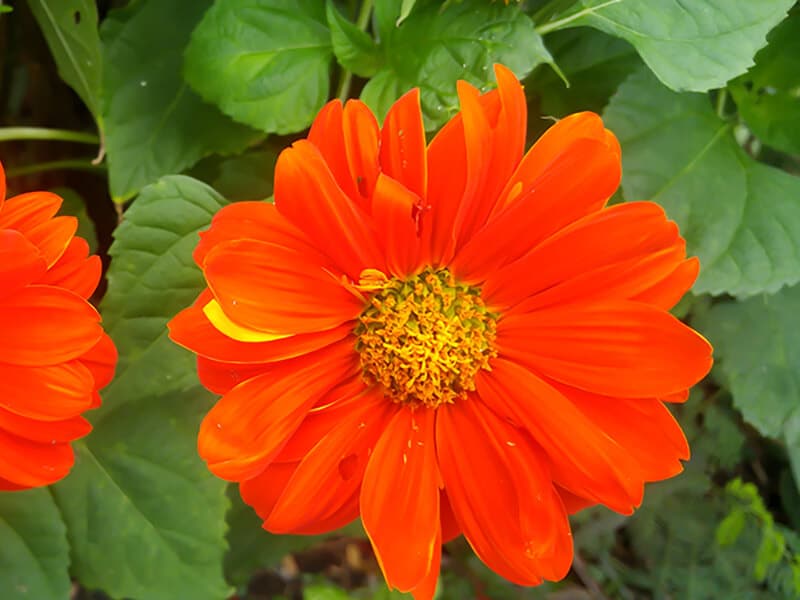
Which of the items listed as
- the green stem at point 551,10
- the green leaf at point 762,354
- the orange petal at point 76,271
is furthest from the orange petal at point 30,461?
the green leaf at point 762,354

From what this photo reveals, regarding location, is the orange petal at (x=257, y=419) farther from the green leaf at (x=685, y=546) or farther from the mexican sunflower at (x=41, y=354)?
the green leaf at (x=685, y=546)

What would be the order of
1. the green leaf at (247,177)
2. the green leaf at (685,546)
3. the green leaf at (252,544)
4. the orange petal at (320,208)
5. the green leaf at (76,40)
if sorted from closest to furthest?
1. the orange petal at (320,208)
2. the green leaf at (76,40)
3. the green leaf at (247,177)
4. the green leaf at (252,544)
5. the green leaf at (685,546)

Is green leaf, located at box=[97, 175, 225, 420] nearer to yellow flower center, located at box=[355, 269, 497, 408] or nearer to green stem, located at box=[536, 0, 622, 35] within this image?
yellow flower center, located at box=[355, 269, 497, 408]

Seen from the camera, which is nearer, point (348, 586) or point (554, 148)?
point (554, 148)

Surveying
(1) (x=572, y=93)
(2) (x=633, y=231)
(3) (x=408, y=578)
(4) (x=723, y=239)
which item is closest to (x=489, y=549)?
(3) (x=408, y=578)

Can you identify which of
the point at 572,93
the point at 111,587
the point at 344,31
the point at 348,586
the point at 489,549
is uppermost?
the point at 344,31

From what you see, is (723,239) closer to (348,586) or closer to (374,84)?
(374,84)
